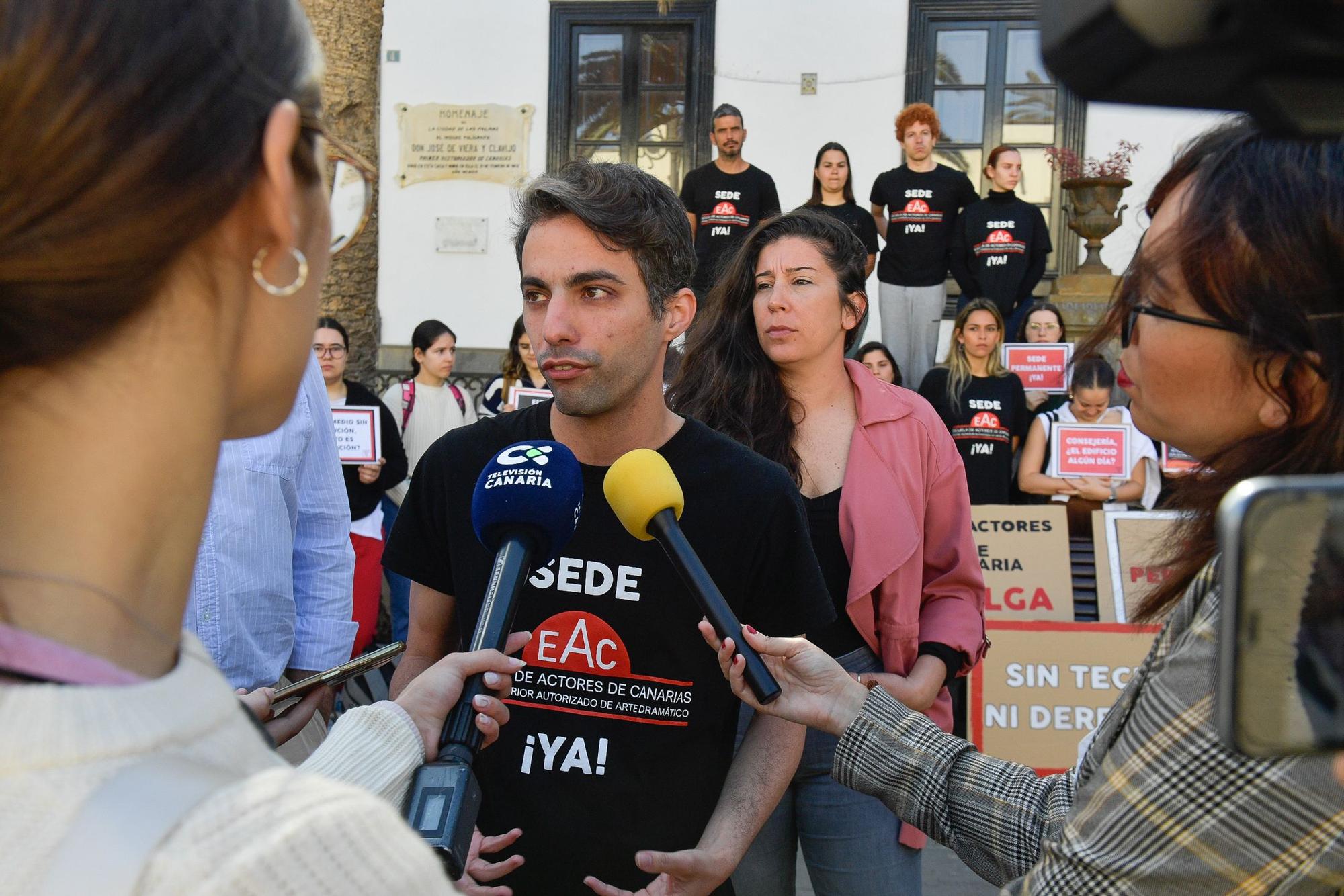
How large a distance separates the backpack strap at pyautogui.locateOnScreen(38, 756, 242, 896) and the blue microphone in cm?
55

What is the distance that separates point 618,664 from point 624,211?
0.93 meters

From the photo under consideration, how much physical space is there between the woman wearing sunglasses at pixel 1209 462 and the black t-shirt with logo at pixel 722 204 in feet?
26.0

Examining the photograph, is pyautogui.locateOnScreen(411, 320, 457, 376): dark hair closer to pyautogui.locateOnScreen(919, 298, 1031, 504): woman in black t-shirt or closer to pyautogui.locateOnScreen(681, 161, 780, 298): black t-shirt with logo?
pyautogui.locateOnScreen(681, 161, 780, 298): black t-shirt with logo

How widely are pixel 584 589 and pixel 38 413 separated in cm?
148

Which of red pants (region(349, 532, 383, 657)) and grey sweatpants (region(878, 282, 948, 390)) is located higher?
grey sweatpants (region(878, 282, 948, 390))

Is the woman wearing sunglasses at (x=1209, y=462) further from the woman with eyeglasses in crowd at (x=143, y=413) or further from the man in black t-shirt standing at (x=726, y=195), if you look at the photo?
the man in black t-shirt standing at (x=726, y=195)

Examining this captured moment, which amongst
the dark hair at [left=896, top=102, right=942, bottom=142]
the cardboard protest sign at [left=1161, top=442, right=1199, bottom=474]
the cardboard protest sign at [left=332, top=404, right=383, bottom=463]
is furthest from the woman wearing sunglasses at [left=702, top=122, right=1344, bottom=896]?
the dark hair at [left=896, top=102, right=942, bottom=142]

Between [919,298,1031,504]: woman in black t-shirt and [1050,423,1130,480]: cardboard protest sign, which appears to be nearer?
[1050,423,1130,480]: cardboard protest sign

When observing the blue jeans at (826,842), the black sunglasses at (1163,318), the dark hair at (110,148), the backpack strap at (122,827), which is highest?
the dark hair at (110,148)

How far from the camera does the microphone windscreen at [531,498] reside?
196 cm

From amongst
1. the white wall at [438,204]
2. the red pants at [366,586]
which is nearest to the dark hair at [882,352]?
the red pants at [366,586]

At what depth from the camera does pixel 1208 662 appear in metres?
1.37

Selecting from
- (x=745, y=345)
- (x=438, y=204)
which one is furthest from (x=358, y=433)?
(x=438, y=204)

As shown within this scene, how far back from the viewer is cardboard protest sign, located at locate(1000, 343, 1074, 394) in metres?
8.16
